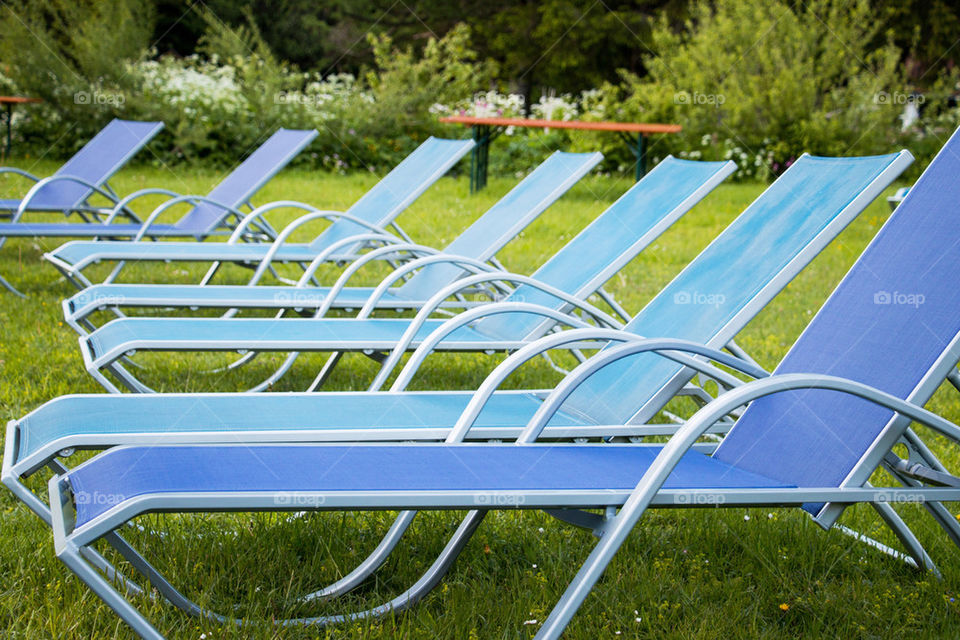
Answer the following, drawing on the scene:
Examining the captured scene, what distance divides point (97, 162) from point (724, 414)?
6.86 meters

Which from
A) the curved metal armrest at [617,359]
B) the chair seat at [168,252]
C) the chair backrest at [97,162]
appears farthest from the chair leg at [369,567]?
the chair backrest at [97,162]

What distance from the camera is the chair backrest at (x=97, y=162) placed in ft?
23.8

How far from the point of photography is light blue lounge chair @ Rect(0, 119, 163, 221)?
7.00 m

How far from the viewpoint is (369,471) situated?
2.00 meters

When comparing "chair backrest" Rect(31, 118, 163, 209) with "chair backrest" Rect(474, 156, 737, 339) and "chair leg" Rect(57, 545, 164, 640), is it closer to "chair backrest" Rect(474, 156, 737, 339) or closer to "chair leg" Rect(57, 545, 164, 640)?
"chair backrest" Rect(474, 156, 737, 339)

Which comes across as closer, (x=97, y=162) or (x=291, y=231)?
(x=291, y=231)

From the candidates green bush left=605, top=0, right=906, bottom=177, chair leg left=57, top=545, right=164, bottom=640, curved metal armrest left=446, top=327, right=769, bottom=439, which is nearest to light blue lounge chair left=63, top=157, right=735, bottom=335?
curved metal armrest left=446, top=327, right=769, bottom=439

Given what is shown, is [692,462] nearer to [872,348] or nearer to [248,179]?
[872,348]
